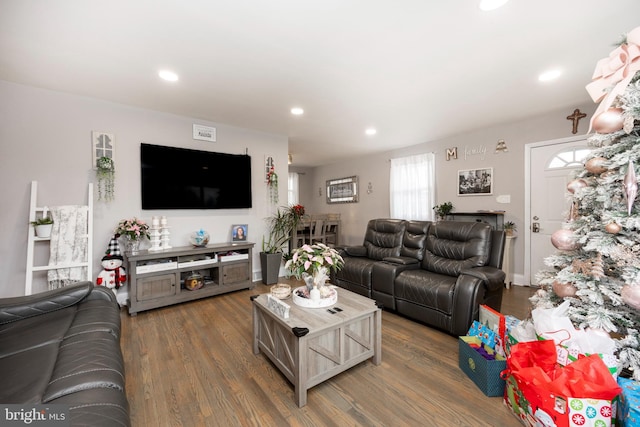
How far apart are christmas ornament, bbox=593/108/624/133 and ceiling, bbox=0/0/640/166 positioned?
82 centimetres

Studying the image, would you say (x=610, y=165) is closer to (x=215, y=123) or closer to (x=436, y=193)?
(x=436, y=193)

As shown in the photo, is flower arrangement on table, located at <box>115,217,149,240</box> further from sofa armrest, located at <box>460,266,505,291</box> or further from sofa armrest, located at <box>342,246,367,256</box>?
sofa armrest, located at <box>460,266,505,291</box>

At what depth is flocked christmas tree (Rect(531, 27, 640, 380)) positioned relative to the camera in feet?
4.06

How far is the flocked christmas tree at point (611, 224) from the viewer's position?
124 centimetres

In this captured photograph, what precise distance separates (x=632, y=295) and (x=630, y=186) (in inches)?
19.5

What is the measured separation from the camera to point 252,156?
4070 millimetres

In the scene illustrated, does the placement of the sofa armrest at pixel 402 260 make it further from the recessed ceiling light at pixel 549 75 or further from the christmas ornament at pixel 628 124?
the recessed ceiling light at pixel 549 75

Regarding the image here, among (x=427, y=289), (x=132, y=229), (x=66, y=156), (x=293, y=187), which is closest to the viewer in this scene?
(x=427, y=289)

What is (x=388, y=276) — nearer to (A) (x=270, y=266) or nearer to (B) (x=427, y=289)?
(B) (x=427, y=289)

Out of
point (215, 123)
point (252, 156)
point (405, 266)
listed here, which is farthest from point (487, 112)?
point (215, 123)

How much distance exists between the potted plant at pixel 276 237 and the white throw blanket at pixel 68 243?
6.80 feet

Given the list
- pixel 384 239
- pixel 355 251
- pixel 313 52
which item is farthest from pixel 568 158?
pixel 313 52

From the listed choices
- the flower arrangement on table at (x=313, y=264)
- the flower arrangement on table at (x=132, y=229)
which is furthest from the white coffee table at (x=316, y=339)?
the flower arrangement on table at (x=132, y=229)

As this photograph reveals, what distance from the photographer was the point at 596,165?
1.37 meters
